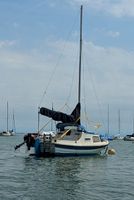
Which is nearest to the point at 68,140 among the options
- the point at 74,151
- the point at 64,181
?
the point at 74,151

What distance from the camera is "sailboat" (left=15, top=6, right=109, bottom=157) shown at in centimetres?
5084

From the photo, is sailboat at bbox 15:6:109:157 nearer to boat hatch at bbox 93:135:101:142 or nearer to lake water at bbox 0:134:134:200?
boat hatch at bbox 93:135:101:142

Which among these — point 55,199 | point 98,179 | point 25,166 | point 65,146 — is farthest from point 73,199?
point 65,146

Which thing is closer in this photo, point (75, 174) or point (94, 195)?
point (94, 195)

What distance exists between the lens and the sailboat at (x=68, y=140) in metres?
50.8

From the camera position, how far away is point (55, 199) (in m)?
24.1

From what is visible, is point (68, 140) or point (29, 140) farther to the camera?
point (29, 140)

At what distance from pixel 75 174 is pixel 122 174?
385 centimetres

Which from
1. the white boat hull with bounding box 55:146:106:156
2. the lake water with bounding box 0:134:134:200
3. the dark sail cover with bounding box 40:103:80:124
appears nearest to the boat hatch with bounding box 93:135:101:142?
the white boat hull with bounding box 55:146:106:156

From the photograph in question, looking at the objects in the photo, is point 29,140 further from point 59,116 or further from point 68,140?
point 68,140

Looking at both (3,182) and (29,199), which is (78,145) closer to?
(3,182)

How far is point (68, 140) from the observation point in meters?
51.6

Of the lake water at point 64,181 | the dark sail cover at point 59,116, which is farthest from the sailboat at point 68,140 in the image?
the lake water at point 64,181

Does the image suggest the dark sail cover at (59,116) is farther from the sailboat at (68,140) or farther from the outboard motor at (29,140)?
the outboard motor at (29,140)
